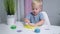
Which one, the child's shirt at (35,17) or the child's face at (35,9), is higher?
the child's face at (35,9)

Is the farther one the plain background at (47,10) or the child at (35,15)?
the plain background at (47,10)

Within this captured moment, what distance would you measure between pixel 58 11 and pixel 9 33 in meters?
0.65

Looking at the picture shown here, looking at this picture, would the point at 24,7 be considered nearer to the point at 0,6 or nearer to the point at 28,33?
the point at 0,6

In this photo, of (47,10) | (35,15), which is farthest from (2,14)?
(47,10)

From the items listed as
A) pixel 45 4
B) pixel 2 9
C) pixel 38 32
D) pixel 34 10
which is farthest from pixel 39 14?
pixel 2 9

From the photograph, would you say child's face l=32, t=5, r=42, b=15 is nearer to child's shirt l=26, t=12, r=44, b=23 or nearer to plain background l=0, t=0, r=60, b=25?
child's shirt l=26, t=12, r=44, b=23

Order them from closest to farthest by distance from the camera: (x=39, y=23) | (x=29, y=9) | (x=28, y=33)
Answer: (x=28, y=33) → (x=39, y=23) → (x=29, y=9)

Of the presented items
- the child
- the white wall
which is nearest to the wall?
the child

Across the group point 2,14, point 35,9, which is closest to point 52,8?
point 35,9

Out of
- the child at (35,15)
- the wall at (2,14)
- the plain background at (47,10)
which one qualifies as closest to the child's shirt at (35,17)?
the child at (35,15)

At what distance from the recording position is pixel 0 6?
129 cm

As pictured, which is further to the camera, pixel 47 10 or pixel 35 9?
pixel 47 10

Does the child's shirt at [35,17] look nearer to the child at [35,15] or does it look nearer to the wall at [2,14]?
the child at [35,15]

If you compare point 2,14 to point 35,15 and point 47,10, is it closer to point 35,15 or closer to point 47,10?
point 35,15
